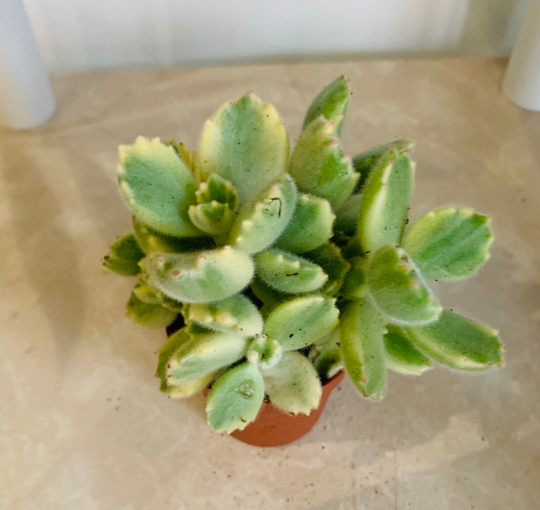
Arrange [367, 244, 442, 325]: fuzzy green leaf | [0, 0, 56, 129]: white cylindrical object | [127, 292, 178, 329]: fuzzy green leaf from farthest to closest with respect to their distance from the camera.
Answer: [0, 0, 56, 129]: white cylindrical object → [127, 292, 178, 329]: fuzzy green leaf → [367, 244, 442, 325]: fuzzy green leaf

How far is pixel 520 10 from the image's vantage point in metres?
0.70

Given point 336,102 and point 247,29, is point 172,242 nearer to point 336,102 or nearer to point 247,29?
point 336,102

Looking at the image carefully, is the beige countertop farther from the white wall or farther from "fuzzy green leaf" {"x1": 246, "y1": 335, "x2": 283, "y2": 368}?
"fuzzy green leaf" {"x1": 246, "y1": 335, "x2": 283, "y2": 368}

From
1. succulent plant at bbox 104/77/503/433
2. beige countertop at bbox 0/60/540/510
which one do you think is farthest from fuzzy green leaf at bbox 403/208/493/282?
beige countertop at bbox 0/60/540/510

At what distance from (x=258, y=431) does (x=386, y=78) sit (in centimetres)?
53

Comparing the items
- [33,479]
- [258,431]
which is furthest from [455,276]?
[33,479]

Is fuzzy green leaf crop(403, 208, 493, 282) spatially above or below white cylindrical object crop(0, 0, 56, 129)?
above

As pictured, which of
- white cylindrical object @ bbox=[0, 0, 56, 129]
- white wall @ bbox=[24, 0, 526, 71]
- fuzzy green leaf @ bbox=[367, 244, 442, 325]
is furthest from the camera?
white wall @ bbox=[24, 0, 526, 71]

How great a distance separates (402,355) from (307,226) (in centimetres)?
10

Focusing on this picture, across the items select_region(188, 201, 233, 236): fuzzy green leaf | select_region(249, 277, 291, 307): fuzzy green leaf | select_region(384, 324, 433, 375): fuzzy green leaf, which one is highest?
select_region(188, 201, 233, 236): fuzzy green leaf

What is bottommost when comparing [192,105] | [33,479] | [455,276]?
[33,479]

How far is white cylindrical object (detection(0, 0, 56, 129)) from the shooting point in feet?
1.85

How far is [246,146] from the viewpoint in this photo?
289 mm

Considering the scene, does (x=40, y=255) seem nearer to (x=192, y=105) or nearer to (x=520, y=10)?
(x=192, y=105)
